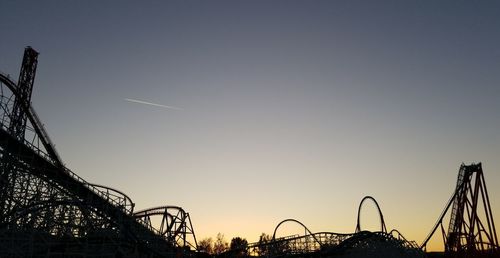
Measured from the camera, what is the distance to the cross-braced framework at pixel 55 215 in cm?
2044

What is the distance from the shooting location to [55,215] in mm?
23969

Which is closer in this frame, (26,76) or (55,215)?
(55,215)

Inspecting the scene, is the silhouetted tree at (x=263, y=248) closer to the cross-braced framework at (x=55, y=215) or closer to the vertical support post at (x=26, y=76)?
the cross-braced framework at (x=55, y=215)

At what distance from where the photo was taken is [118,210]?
25.1 meters

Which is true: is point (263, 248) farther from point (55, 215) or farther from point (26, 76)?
point (26, 76)

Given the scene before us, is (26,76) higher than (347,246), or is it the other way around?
(26,76)

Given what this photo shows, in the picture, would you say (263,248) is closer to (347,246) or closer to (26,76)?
(347,246)

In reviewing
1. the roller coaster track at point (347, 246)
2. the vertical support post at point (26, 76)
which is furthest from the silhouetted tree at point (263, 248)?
the vertical support post at point (26, 76)

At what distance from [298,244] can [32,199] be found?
17079mm

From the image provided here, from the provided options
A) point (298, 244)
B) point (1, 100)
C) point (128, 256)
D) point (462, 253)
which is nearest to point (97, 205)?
point (128, 256)

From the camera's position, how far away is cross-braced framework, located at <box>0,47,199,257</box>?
20438 mm

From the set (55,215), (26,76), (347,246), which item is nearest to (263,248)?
(347,246)

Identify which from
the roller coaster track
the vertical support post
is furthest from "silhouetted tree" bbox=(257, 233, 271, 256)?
the vertical support post

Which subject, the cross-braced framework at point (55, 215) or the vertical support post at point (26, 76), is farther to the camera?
the vertical support post at point (26, 76)
